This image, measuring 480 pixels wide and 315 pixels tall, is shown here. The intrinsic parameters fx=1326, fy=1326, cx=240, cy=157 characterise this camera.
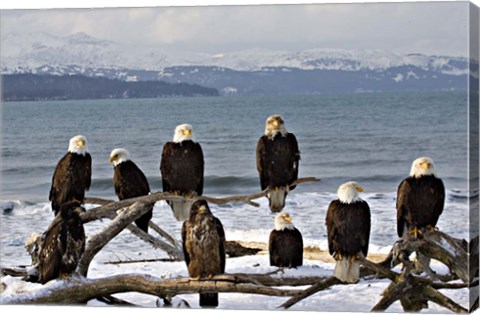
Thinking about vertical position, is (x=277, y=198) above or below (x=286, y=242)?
above

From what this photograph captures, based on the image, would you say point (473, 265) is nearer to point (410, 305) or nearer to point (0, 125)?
point (410, 305)

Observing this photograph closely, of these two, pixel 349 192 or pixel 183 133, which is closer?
pixel 349 192

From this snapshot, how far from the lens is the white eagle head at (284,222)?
8.94m

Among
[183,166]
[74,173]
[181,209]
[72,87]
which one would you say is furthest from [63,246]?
[72,87]

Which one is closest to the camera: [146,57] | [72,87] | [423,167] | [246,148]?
[423,167]

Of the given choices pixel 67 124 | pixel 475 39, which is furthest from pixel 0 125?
pixel 475 39

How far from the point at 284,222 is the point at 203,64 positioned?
4.03 ft

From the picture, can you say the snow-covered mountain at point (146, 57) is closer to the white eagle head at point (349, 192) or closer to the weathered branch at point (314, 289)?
the white eagle head at point (349, 192)

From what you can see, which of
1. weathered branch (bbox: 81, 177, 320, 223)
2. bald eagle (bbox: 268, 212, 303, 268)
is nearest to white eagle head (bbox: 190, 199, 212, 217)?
weathered branch (bbox: 81, 177, 320, 223)

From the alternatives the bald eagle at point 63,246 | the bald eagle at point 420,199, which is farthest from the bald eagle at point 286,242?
the bald eagle at point 63,246

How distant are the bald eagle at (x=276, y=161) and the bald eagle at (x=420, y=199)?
Result: 0.77 m

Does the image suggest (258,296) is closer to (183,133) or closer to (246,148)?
(246,148)

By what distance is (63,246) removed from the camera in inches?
362

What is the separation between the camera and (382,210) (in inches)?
344
